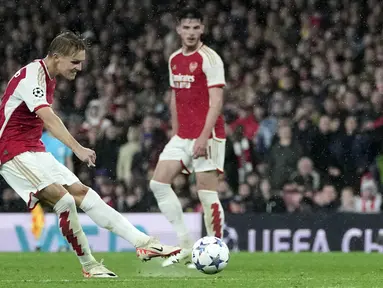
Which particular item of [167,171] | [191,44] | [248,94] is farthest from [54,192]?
[248,94]

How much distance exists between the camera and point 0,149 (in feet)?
28.9

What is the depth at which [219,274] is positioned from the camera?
9266 mm

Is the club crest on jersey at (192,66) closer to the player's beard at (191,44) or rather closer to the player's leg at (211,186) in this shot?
the player's beard at (191,44)

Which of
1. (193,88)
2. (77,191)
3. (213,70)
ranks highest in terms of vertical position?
(213,70)

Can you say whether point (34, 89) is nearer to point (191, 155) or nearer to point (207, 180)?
point (191, 155)

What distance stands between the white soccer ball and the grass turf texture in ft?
0.35

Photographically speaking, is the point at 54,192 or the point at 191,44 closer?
the point at 54,192

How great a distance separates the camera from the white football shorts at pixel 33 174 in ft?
28.3

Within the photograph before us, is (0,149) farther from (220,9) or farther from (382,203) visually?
(220,9)

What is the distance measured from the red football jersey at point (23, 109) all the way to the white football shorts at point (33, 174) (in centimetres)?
7

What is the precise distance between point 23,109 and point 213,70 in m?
2.13

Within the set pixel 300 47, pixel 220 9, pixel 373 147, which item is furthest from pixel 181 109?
pixel 220 9

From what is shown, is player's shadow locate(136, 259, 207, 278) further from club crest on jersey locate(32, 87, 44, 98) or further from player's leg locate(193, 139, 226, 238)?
club crest on jersey locate(32, 87, 44, 98)

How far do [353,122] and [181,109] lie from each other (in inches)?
194
